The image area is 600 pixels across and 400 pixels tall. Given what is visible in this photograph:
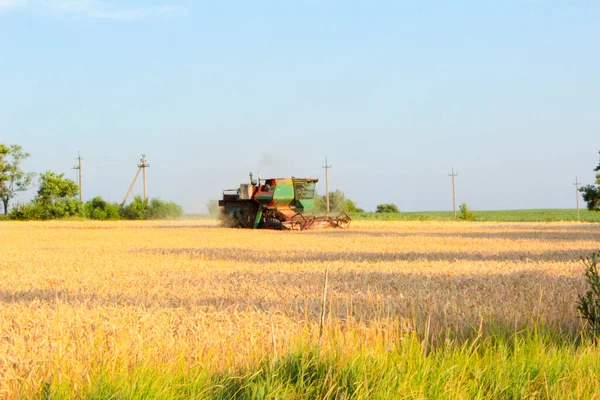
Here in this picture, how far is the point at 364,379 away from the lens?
4512mm

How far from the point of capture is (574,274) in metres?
11.8

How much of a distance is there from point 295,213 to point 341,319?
82.1 feet

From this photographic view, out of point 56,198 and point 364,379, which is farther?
point 56,198

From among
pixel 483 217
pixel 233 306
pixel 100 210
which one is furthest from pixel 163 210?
pixel 233 306

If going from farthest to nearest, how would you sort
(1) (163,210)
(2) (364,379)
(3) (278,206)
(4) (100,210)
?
(4) (100,210) < (1) (163,210) < (3) (278,206) < (2) (364,379)

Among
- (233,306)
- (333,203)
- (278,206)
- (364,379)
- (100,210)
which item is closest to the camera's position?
(364,379)

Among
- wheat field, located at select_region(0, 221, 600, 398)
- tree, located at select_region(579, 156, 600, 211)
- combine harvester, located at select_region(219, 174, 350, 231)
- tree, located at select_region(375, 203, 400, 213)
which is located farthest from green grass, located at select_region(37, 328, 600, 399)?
tree, located at select_region(375, 203, 400, 213)

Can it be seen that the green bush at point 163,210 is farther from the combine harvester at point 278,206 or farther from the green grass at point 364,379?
the green grass at point 364,379

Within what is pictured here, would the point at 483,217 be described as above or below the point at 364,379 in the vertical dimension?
above

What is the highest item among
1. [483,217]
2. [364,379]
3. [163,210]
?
[163,210]

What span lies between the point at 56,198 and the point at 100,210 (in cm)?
971

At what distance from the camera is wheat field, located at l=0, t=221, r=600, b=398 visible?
530 centimetres

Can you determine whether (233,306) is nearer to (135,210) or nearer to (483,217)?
(135,210)

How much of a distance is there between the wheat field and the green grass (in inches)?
9.3
